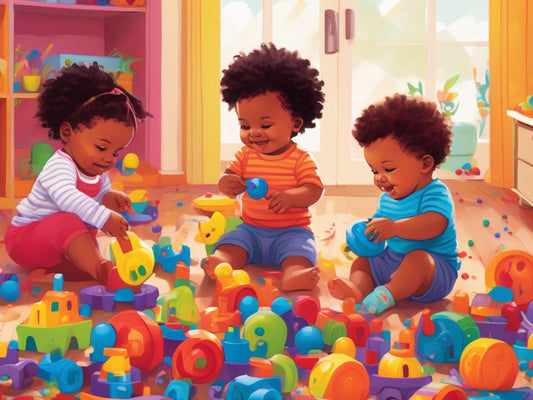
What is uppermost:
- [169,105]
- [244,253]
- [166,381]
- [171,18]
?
[171,18]

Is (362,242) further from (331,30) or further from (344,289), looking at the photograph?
(331,30)

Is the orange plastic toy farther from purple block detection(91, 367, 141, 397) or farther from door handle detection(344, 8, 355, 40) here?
door handle detection(344, 8, 355, 40)

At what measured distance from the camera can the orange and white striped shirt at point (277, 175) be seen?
229cm

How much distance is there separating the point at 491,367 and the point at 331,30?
2.69 m

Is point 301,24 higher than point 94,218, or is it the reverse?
point 301,24

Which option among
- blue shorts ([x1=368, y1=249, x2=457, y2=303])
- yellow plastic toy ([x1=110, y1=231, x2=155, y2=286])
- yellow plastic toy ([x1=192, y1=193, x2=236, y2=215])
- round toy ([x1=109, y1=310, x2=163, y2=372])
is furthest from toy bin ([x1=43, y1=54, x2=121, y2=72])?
round toy ([x1=109, y1=310, x2=163, y2=372])

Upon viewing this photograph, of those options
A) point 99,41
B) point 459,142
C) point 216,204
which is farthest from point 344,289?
point 99,41

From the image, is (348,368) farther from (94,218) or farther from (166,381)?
(94,218)

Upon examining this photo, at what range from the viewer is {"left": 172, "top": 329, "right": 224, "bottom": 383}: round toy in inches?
57.9

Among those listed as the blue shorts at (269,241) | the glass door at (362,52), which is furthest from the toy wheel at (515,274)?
the glass door at (362,52)

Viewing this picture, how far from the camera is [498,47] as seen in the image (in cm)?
376

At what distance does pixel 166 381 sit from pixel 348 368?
0.33 metres

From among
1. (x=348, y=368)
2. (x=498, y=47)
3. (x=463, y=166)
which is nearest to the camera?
(x=348, y=368)

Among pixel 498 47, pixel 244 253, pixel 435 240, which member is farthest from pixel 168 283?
pixel 498 47
